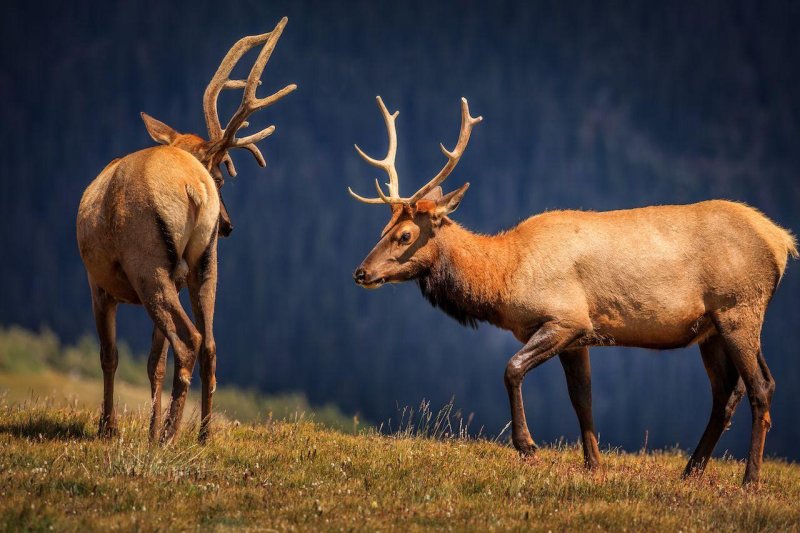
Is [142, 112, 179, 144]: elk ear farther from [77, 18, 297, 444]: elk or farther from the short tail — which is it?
the short tail

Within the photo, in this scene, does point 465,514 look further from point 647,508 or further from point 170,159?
point 170,159

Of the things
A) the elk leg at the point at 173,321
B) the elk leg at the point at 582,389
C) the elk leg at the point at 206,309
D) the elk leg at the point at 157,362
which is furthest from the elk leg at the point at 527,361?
the elk leg at the point at 157,362

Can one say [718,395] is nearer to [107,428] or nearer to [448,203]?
[448,203]

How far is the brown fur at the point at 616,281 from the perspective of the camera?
34.2 feet

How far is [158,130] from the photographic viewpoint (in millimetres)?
11125

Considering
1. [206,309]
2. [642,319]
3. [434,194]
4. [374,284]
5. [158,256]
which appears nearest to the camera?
[158,256]

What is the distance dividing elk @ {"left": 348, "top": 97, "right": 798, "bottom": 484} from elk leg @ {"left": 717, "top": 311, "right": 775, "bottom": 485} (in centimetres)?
1

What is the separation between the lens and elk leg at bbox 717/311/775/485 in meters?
10.4

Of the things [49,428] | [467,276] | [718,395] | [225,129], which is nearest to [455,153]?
[467,276]

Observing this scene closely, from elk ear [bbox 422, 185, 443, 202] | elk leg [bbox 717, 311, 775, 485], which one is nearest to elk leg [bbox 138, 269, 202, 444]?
elk ear [bbox 422, 185, 443, 202]

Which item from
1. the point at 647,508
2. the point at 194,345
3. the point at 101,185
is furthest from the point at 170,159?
the point at 647,508

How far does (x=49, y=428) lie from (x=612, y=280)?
20.4 feet

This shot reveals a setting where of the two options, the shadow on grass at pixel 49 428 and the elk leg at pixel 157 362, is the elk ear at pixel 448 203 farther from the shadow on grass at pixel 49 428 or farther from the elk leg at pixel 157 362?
the shadow on grass at pixel 49 428

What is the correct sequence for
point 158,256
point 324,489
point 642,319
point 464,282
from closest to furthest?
point 324,489
point 158,256
point 642,319
point 464,282
